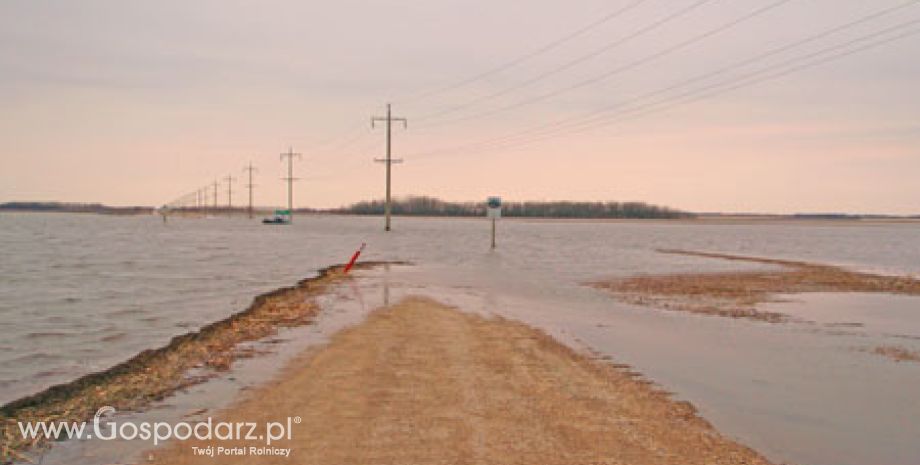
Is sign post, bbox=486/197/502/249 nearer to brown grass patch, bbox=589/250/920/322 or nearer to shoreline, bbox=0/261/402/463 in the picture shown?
brown grass patch, bbox=589/250/920/322

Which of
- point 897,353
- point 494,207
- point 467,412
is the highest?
point 494,207

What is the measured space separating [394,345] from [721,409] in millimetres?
6215

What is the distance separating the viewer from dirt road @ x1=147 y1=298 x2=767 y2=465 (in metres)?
7.58

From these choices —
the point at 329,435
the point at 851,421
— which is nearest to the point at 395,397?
the point at 329,435

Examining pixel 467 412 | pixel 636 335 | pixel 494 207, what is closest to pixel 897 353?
pixel 636 335

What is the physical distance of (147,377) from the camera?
11.5 meters

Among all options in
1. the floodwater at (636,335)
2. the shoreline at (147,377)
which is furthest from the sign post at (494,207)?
the shoreline at (147,377)

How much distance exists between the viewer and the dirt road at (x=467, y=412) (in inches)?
299

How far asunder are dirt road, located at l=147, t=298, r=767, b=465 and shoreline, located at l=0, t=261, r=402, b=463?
1576 millimetres

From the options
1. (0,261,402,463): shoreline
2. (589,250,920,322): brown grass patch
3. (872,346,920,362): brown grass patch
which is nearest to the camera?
(0,261,402,463): shoreline

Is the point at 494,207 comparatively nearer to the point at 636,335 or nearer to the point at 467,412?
the point at 636,335

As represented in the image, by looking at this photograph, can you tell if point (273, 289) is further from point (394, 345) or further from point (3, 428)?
point (3, 428)

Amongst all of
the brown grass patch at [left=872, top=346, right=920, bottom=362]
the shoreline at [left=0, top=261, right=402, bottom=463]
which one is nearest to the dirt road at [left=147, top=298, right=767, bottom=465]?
the shoreline at [left=0, top=261, right=402, bottom=463]

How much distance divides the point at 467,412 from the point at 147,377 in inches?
227
